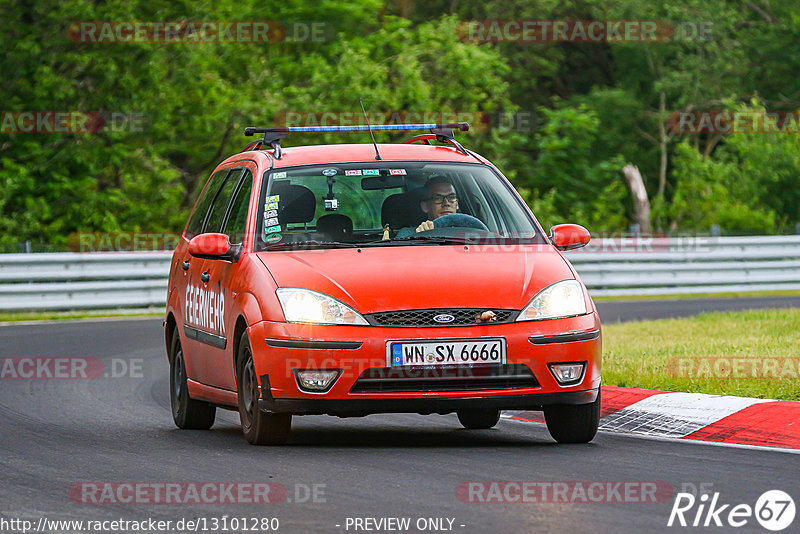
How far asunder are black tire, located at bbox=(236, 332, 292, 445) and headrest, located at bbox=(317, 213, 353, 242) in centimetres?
85

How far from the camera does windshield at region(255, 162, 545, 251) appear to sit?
9.05 metres

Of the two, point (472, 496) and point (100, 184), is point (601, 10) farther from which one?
point (472, 496)

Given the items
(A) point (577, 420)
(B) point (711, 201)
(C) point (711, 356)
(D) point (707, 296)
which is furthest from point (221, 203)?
(B) point (711, 201)

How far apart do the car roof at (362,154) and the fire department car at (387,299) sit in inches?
→ 0.7

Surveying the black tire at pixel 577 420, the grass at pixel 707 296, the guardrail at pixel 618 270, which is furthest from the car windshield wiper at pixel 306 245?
the grass at pixel 707 296

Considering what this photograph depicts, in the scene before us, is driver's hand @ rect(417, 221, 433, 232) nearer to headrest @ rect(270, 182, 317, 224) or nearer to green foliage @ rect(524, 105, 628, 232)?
headrest @ rect(270, 182, 317, 224)

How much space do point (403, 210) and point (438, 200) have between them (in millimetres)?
228

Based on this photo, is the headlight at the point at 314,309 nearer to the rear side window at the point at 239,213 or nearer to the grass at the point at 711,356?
the rear side window at the point at 239,213

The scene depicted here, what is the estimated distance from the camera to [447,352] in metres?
8.07

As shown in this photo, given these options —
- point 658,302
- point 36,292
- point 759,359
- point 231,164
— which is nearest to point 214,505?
point 231,164

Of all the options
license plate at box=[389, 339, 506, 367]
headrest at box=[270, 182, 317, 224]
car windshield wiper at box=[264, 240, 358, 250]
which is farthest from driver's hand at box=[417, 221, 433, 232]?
license plate at box=[389, 339, 506, 367]

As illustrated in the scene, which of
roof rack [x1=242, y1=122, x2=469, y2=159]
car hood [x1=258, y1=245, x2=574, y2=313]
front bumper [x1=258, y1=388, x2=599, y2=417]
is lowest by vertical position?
front bumper [x1=258, y1=388, x2=599, y2=417]

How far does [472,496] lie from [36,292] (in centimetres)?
1690

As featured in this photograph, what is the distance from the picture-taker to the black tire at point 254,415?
8.42 m
